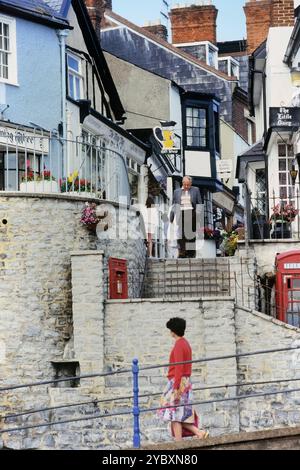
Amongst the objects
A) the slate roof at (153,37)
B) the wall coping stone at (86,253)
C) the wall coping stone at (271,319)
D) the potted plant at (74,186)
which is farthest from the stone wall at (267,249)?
the slate roof at (153,37)

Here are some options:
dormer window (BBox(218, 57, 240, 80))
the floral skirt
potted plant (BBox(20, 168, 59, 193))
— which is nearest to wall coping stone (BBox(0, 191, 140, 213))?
potted plant (BBox(20, 168, 59, 193))

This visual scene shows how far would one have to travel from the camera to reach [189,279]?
26.4 metres

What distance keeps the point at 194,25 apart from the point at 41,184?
24.8 metres

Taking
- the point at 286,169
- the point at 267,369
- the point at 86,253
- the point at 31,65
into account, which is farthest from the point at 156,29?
the point at 267,369

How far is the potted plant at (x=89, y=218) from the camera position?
81.2ft

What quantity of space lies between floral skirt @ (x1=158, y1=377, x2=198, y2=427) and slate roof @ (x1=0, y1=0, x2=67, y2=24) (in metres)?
10.0

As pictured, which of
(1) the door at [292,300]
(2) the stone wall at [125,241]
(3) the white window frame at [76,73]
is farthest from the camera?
(3) the white window frame at [76,73]

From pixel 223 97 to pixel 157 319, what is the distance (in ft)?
81.2

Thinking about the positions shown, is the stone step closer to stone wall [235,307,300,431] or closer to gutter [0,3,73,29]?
stone wall [235,307,300,431]

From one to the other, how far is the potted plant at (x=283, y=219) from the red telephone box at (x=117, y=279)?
4.55 m

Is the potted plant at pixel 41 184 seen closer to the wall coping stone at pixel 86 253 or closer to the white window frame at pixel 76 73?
the wall coping stone at pixel 86 253

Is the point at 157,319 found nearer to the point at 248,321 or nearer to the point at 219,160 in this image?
the point at 248,321

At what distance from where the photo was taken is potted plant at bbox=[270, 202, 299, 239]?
94.2ft

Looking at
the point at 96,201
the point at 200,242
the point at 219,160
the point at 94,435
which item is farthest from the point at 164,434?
the point at 219,160
